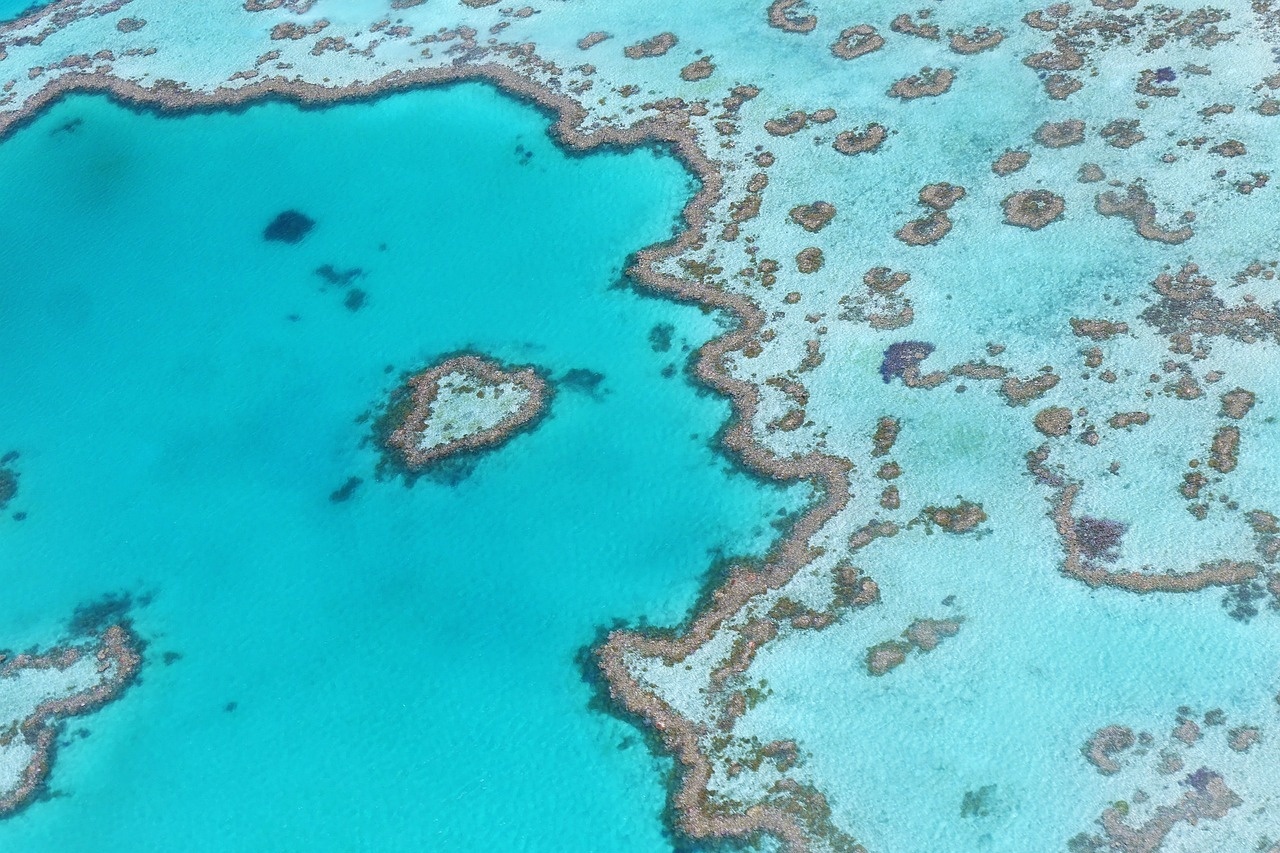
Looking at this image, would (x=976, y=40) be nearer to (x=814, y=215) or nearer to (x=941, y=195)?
(x=941, y=195)

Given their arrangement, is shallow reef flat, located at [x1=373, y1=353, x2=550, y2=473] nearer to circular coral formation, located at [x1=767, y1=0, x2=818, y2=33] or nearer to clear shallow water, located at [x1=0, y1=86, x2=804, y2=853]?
clear shallow water, located at [x1=0, y1=86, x2=804, y2=853]

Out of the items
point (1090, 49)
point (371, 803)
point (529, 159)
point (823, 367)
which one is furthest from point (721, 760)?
point (1090, 49)

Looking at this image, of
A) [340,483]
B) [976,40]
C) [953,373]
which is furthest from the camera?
[976,40]

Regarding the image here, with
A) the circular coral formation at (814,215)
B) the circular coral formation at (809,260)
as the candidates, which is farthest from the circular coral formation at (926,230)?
the circular coral formation at (809,260)

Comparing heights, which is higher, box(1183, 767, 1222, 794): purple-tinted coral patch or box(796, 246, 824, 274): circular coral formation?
box(796, 246, 824, 274): circular coral formation

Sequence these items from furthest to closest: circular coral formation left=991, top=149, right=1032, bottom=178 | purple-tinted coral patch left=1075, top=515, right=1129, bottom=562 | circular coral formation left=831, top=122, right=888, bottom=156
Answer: circular coral formation left=831, top=122, right=888, bottom=156 < circular coral formation left=991, top=149, right=1032, bottom=178 < purple-tinted coral patch left=1075, top=515, right=1129, bottom=562

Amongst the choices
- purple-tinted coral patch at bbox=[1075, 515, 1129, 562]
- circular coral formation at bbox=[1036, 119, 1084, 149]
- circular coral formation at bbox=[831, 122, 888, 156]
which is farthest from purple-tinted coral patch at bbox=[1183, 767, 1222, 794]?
circular coral formation at bbox=[831, 122, 888, 156]

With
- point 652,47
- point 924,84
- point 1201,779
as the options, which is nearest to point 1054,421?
point 1201,779
